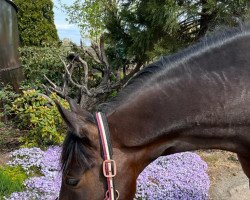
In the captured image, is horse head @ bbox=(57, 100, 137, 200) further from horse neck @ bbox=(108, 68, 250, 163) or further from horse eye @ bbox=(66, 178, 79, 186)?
horse neck @ bbox=(108, 68, 250, 163)

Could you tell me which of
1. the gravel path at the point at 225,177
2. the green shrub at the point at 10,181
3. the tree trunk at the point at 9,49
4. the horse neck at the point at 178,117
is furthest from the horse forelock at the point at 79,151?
the tree trunk at the point at 9,49

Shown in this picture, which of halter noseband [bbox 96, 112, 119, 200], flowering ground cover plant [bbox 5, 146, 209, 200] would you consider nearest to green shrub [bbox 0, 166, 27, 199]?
flowering ground cover plant [bbox 5, 146, 209, 200]

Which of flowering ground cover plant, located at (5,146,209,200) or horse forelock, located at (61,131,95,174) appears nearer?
horse forelock, located at (61,131,95,174)

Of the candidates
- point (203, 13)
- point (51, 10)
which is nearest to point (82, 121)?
point (203, 13)

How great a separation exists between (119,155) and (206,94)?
54 cm

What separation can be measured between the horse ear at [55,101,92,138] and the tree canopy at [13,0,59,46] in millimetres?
4917

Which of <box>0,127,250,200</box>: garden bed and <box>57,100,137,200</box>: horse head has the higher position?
<box>57,100,137,200</box>: horse head

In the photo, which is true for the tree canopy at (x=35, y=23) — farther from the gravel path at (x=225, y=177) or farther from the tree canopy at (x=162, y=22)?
the gravel path at (x=225, y=177)

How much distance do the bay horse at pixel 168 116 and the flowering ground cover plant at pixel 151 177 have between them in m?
1.54

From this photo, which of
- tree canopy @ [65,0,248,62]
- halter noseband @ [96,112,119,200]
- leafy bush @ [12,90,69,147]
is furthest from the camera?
tree canopy @ [65,0,248,62]

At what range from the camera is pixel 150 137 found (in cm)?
211

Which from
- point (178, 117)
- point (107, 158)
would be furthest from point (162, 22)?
point (107, 158)

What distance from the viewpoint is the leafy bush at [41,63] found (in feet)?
20.8

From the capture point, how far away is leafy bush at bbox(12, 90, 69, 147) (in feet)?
16.0
